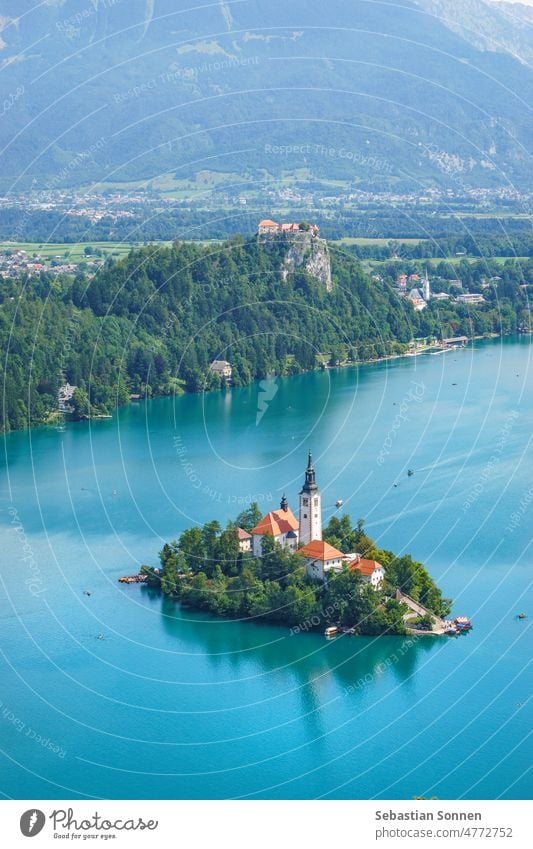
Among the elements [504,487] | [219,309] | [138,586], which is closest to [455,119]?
[219,309]

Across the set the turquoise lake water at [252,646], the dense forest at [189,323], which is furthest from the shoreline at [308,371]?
the turquoise lake water at [252,646]

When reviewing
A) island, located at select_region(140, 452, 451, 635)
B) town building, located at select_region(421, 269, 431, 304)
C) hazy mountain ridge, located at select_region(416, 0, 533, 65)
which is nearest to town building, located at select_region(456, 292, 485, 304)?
town building, located at select_region(421, 269, 431, 304)

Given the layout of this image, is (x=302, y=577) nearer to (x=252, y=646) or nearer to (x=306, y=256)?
(x=252, y=646)

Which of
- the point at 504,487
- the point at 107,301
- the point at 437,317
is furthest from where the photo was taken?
the point at 437,317

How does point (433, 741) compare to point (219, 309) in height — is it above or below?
below

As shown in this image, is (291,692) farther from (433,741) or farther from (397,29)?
(397,29)

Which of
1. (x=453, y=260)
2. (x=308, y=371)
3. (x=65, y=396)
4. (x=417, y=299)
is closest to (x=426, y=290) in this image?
(x=417, y=299)

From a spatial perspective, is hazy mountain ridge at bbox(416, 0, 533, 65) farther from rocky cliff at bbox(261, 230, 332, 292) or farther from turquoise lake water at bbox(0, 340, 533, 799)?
turquoise lake water at bbox(0, 340, 533, 799)
